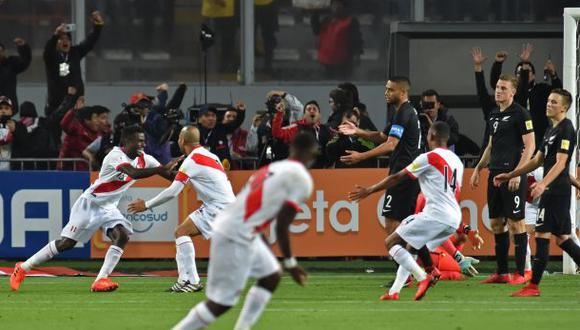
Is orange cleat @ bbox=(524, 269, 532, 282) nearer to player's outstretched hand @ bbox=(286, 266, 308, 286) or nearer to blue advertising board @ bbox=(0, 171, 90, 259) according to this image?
blue advertising board @ bbox=(0, 171, 90, 259)

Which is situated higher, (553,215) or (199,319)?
(553,215)

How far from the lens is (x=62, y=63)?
22547 millimetres

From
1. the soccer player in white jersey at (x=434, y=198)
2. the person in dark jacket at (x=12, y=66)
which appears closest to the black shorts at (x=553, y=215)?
the soccer player in white jersey at (x=434, y=198)

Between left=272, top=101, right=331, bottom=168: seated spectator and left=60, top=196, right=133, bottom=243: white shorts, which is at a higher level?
left=272, top=101, right=331, bottom=168: seated spectator

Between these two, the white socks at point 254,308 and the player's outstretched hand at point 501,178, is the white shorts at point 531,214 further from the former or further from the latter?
the white socks at point 254,308

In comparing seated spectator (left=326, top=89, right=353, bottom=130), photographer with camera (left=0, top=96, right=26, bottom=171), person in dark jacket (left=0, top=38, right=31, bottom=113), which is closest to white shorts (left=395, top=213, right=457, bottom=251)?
seated spectator (left=326, top=89, right=353, bottom=130)

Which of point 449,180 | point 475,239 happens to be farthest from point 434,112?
point 449,180

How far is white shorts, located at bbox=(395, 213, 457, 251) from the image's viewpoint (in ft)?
52.0

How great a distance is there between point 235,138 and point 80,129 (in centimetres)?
228

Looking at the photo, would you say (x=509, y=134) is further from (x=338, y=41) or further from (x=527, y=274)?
(x=338, y=41)

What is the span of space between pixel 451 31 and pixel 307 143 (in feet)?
37.7

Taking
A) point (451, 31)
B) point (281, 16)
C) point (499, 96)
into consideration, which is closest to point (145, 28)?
point (281, 16)

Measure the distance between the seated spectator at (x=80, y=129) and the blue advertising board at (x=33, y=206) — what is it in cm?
109

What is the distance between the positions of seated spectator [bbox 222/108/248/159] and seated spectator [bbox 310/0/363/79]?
346 centimetres
